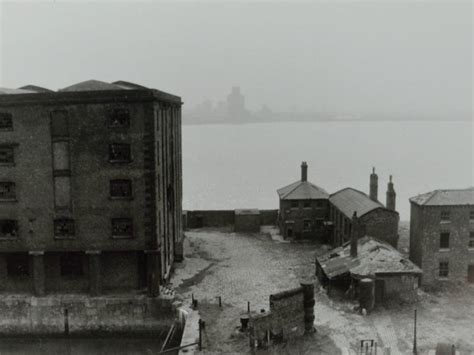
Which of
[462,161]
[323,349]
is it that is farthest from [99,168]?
[462,161]

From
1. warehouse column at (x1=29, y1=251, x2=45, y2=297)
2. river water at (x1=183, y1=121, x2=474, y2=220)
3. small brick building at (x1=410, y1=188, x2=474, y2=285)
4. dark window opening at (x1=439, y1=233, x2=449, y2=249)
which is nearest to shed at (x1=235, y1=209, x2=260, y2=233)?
small brick building at (x1=410, y1=188, x2=474, y2=285)

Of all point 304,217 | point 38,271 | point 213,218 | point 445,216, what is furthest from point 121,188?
point 213,218

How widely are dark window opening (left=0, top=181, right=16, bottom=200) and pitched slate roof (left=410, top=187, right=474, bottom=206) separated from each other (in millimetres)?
32270

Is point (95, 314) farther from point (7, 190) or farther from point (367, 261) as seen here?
point (367, 261)

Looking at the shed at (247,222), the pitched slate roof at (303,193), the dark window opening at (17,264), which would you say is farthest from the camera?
the shed at (247,222)

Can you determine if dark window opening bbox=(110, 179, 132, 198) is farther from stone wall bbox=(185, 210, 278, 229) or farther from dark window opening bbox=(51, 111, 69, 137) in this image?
stone wall bbox=(185, 210, 278, 229)

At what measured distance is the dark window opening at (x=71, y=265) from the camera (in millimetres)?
39406

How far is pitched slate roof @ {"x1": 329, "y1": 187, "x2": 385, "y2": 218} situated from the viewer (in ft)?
154

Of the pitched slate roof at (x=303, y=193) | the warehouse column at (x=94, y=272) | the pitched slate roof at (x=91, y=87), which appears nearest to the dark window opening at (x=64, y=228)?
the warehouse column at (x=94, y=272)

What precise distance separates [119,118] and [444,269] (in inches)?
1141

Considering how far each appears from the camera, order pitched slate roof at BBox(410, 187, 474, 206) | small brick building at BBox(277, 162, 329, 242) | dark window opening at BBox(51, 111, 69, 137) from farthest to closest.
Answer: small brick building at BBox(277, 162, 329, 242) < pitched slate roof at BBox(410, 187, 474, 206) < dark window opening at BBox(51, 111, 69, 137)

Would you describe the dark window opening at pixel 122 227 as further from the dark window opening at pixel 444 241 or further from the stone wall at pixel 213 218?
the stone wall at pixel 213 218

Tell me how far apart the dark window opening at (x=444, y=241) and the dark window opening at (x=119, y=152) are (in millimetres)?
26160

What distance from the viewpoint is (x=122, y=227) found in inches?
1518
